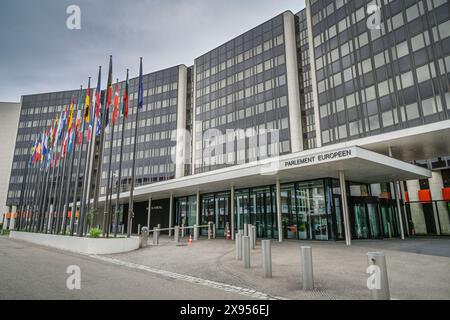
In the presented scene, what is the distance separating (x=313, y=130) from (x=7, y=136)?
268ft

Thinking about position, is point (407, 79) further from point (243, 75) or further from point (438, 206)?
point (243, 75)

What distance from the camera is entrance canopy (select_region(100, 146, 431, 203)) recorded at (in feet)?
46.1

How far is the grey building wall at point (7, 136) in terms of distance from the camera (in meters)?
73.2

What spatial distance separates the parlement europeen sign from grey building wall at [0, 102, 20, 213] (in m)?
82.8

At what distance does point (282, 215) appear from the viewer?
67.2ft

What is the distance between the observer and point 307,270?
6.46 m

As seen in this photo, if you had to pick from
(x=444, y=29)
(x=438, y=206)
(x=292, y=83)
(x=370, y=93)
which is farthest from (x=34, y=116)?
(x=438, y=206)

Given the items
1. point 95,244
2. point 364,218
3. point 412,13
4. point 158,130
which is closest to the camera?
point 95,244

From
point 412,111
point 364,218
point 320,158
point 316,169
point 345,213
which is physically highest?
point 412,111

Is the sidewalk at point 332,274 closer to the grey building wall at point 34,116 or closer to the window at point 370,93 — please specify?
the window at point 370,93

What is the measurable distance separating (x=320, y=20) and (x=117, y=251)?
3597 centimetres

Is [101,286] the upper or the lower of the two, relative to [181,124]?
lower

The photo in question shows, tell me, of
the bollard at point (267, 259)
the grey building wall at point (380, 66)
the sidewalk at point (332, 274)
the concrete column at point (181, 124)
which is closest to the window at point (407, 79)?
the grey building wall at point (380, 66)

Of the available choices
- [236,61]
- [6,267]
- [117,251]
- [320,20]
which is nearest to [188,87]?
[236,61]
